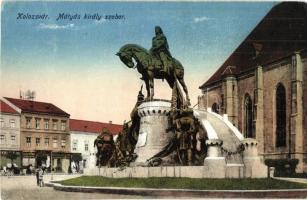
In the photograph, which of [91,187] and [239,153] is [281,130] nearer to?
[239,153]

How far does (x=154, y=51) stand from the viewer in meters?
19.6

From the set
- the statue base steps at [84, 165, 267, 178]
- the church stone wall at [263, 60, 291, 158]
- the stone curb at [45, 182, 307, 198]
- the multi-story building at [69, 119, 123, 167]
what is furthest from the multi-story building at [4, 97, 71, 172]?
the stone curb at [45, 182, 307, 198]

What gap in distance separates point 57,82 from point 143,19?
4266 mm

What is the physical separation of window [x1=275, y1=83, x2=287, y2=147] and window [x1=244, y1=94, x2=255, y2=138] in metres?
2.94

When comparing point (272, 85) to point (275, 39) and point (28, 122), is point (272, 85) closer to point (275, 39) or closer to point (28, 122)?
point (275, 39)

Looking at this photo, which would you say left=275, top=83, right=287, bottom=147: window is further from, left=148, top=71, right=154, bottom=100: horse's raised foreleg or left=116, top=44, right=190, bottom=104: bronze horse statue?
left=148, top=71, right=154, bottom=100: horse's raised foreleg

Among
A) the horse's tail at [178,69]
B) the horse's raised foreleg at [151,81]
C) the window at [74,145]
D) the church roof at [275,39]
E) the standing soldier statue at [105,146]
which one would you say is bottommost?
the window at [74,145]

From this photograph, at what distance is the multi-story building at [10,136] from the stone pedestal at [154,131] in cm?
1904

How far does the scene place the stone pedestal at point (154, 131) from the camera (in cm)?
1925

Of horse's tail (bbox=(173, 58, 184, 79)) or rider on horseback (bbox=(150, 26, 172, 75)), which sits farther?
horse's tail (bbox=(173, 58, 184, 79))

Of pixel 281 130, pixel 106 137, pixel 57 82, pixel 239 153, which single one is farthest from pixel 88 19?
pixel 281 130

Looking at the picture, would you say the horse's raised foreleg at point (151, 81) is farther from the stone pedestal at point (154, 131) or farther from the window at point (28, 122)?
the window at point (28, 122)

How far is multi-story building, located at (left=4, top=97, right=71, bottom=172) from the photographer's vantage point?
37969 mm

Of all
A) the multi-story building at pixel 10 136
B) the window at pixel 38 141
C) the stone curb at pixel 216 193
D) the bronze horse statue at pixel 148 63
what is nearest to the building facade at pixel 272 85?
the bronze horse statue at pixel 148 63
